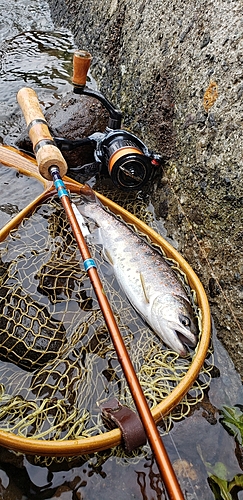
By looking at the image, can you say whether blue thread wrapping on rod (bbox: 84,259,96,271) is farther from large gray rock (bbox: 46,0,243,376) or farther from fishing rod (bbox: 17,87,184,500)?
large gray rock (bbox: 46,0,243,376)

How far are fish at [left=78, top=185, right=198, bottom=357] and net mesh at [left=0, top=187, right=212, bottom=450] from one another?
11cm

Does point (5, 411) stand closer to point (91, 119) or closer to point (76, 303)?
point (76, 303)

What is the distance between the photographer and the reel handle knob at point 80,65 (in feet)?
12.0

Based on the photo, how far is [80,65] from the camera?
12.1 feet

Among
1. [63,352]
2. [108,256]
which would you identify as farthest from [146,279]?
[63,352]

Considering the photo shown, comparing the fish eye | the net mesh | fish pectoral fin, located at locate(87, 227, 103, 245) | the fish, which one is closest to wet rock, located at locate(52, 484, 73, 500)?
the net mesh

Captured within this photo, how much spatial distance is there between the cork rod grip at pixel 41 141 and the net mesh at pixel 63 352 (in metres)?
0.68

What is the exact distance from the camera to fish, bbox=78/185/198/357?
2.78 metres

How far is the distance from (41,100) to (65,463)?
15.3 feet

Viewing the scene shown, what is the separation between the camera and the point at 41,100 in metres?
5.59

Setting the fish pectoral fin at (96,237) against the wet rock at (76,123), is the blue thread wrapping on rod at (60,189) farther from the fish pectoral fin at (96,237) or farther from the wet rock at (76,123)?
the wet rock at (76,123)

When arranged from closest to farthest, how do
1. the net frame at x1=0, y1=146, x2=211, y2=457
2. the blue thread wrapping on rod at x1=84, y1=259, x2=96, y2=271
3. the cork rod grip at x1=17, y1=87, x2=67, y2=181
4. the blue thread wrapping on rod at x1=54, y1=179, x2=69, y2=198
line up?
1. the net frame at x1=0, y1=146, x2=211, y2=457
2. the blue thread wrapping on rod at x1=84, y1=259, x2=96, y2=271
3. the blue thread wrapping on rod at x1=54, y1=179, x2=69, y2=198
4. the cork rod grip at x1=17, y1=87, x2=67, y2=181

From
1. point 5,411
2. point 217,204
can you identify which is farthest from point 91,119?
point 5,411

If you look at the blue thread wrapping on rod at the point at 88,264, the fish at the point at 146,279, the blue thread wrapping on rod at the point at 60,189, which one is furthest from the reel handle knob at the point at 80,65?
the blue thread wrapping on rod at the point at 88,264
